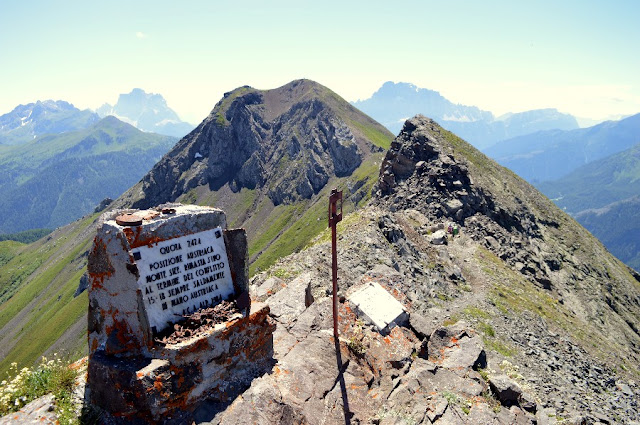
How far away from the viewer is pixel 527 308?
97.1 feet

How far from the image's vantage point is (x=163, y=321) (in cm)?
1089

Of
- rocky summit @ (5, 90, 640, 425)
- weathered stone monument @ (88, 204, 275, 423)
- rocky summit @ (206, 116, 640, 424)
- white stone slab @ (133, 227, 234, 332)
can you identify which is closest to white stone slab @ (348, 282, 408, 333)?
rocky summit @ (5, 90, 640, 425)

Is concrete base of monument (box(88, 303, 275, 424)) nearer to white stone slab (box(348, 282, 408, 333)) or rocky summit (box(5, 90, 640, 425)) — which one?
rocky summit (box(5, 90, 640, 425))

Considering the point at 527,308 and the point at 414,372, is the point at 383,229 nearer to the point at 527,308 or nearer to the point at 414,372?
the point at 527,308

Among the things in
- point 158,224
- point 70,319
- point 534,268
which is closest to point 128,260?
point 158,224

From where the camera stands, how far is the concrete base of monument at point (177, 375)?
32.2 ft

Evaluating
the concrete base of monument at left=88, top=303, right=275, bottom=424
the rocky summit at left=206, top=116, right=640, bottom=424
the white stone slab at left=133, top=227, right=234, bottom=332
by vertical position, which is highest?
the white stone slab at left=133, top=227, right=234, bottom=332

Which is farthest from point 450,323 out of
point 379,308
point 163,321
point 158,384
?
point 158,384

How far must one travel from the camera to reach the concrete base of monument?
32.2 feet

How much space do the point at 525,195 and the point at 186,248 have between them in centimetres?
6716

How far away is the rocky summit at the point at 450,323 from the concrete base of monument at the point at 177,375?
20.7 inches

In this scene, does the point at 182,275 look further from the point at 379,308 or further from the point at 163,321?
the point at 379,308

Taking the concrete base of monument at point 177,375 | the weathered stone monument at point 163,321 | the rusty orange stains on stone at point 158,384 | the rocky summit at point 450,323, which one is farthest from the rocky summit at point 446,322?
the rusty orange stains on stone at point 158,384

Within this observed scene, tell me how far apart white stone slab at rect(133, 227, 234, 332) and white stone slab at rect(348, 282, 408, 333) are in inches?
262
